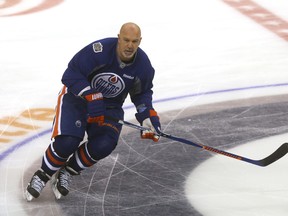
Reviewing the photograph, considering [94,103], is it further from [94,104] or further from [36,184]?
[36,184]

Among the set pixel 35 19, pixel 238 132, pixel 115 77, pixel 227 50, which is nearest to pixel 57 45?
pixel 35 19

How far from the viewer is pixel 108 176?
4.85 meters

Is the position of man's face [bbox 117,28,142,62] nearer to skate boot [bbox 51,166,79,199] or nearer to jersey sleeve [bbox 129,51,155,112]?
jersey sleeve [bbox 129,51,155,112]

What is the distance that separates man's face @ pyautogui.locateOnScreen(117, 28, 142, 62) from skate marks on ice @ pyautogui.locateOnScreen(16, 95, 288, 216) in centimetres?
71

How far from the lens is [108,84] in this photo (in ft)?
15.1

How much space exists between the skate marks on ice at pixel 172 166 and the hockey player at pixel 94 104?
5.9 inches

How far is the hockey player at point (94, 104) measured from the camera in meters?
4.45

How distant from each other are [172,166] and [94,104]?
2.64ft

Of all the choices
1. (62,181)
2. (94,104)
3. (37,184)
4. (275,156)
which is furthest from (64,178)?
(275,156)

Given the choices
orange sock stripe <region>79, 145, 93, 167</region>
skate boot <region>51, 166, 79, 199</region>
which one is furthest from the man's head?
skate boot <region>51, 166, 79, 199</region>

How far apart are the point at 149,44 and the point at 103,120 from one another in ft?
8.43

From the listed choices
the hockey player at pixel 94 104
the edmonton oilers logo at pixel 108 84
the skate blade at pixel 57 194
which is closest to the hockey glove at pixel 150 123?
the hockey player at pixel 94 104

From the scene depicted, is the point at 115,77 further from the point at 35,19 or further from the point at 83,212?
the point at 35,19

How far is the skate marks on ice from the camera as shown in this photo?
4.50m
